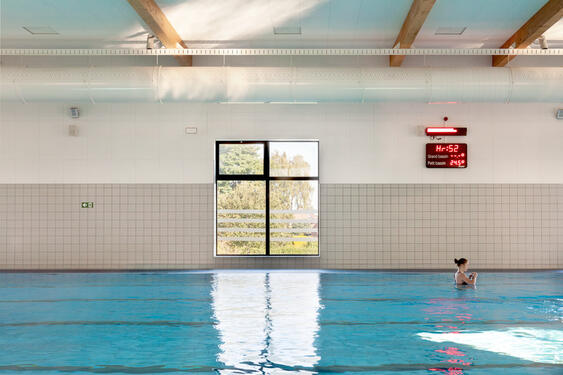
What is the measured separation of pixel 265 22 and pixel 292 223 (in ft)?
11.7

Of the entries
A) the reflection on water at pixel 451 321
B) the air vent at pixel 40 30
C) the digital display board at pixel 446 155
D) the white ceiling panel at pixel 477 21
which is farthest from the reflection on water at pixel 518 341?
the air vent at pixel 40 30

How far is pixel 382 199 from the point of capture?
32.1 feet

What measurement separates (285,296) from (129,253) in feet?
13.2

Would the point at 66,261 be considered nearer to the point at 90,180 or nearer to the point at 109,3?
the point at 90,180

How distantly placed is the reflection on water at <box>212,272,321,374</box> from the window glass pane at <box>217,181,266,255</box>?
1.27 m

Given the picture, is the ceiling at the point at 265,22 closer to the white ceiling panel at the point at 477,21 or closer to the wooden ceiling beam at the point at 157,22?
the white ceiling panel at the point at 477,21

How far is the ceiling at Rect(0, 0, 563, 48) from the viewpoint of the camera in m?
7.41

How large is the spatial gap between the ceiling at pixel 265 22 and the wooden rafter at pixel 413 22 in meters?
0.13

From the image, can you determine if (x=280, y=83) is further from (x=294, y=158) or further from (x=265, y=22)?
(x=294, y=158)

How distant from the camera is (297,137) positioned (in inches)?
384

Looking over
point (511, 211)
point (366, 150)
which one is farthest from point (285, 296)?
point (511, 211)

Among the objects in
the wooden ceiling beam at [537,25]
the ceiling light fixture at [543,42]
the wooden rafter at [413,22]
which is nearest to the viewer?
the wooden rafter at [413,22]

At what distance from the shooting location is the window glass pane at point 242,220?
32.4 feet

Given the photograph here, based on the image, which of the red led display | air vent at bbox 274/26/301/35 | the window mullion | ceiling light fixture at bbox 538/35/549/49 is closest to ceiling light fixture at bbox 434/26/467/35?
ceiling light fixture at bbox 538/35/549/49
